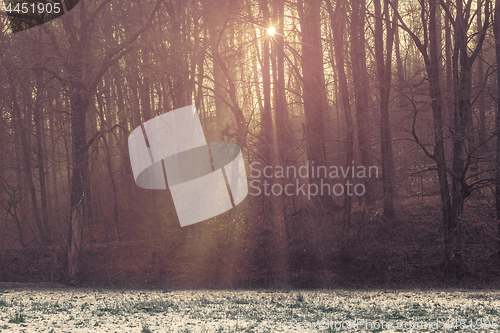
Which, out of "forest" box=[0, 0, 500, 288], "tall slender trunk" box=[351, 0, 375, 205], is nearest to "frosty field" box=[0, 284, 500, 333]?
"forest" box=[0, 0, 500, 288]

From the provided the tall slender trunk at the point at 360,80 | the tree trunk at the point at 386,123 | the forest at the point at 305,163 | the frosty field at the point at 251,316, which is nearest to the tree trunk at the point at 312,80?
the forest at the point at 305,163

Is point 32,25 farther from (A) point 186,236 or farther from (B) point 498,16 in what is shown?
(B) point 498,16

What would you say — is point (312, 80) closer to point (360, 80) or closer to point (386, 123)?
point (386, 123)

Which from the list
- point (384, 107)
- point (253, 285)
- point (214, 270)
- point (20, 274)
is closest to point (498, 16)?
point (384, 107)

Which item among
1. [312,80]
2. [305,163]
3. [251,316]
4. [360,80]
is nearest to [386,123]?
[312,80]

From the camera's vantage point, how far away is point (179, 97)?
17.3m

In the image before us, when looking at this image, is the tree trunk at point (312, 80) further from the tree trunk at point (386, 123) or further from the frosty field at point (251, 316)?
the frosty field at point (251, 316)

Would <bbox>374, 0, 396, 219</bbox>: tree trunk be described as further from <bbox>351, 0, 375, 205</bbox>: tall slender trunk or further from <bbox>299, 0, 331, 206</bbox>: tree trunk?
<bbox>299, 0, 331, 206</bbox>: tree trunk

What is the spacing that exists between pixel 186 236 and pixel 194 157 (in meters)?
3.86

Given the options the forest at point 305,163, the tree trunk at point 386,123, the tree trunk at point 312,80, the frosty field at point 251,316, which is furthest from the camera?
the tree trunk at point 312,80

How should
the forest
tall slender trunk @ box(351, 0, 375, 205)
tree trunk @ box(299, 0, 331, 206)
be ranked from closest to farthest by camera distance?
the forest < tree trunk @ box(299, 0, 331, 206) < tall slender trunk @ box(351, 0, 375, 205)

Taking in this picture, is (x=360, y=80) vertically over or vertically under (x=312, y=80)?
over

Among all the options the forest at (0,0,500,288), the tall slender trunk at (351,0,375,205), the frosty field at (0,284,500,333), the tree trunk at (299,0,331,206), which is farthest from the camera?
the tall slender trunk at (351,0,375,205)

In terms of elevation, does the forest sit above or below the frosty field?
above
